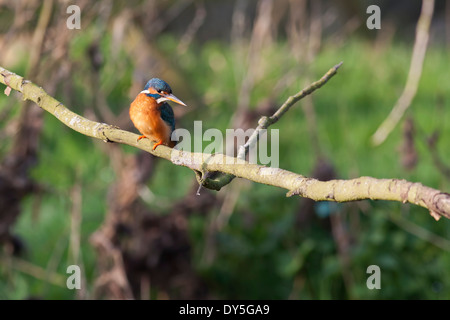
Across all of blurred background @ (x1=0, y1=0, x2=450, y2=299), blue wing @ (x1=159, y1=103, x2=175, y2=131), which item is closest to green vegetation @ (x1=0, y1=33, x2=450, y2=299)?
blurred background @ (x1=0, y1=0, x2=450, y2=299)

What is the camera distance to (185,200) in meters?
3.37

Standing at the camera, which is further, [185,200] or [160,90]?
[185,200]

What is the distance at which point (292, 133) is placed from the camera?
499cm

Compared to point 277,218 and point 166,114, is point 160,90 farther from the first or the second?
point 277,218

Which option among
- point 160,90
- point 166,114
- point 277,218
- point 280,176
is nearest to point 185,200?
point 277,218

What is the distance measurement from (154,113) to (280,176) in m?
0.52

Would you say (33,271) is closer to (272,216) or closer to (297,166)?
(272,216)

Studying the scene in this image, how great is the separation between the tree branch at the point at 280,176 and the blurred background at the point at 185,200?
1395 mm

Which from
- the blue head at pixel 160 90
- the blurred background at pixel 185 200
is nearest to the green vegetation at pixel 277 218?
the blurred background at pixel 185 200

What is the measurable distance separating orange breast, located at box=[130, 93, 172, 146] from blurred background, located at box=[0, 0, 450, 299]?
1254mm

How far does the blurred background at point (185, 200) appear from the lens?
312 centimetres

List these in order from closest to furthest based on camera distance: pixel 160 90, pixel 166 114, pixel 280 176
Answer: pixel 280 176
pixel 160 90
pixel 166 114

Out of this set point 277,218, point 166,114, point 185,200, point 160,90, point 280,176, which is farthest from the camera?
point 277,218
